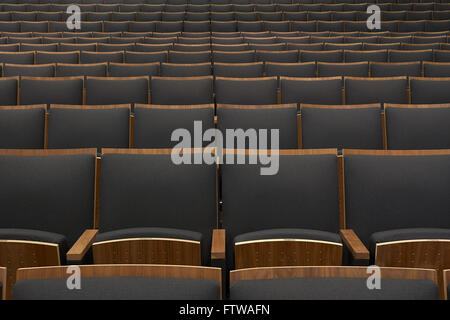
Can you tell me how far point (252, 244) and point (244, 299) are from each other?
96mm

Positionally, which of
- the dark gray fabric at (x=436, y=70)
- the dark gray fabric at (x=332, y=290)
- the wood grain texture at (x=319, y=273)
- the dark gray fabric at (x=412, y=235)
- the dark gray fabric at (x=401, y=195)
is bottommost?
the dark gray fabric at (x=332, y=290)

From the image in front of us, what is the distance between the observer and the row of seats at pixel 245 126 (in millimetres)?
446

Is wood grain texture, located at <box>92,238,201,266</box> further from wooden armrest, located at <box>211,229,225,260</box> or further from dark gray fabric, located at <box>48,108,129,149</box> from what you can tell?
dark gray fabric, located at <box>48,108,129,149</box>

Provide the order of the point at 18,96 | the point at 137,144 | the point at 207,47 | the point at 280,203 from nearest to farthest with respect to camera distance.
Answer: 1. the point at 280,203
2. the point at 137,144
3. the point at 18,96
4. the point at 207,47

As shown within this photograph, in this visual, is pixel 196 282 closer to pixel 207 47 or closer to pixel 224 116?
pixel 224 116

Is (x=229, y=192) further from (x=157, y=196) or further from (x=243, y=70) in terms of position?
(x=243, y=70)

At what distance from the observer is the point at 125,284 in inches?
6.7

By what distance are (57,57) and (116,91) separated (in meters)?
0.29

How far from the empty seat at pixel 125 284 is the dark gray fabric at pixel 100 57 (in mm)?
678

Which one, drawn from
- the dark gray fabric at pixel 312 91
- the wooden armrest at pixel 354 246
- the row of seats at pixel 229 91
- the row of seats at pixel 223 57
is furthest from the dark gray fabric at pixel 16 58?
the wooden armrest at pixel 354 246

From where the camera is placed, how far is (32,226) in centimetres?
34

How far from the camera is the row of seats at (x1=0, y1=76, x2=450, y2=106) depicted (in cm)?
58

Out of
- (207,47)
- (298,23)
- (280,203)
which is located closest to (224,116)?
(280,203)

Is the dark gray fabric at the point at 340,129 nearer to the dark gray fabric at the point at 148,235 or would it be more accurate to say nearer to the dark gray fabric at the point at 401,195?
the dark gray fabric at the point at 401,195
